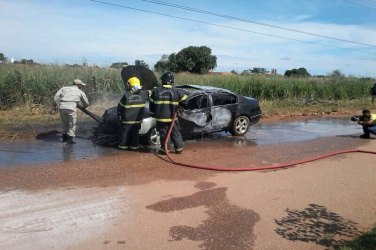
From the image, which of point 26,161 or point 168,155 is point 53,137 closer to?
point 26,161

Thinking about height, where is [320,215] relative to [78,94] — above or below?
below

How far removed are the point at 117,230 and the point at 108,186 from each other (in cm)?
196

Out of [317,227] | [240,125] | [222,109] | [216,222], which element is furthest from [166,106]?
[317,227]

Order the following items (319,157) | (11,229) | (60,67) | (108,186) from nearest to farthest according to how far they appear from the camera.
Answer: (11,229)
(108,186)
(319,157)
(60,67)

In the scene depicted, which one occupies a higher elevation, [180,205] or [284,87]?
[284,87]

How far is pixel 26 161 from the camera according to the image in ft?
29.6

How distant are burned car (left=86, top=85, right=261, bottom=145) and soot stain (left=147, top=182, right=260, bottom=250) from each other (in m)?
4.11

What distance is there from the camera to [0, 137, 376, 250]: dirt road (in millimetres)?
5035

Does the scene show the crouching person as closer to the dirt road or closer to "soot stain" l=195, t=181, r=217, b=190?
the dirt road

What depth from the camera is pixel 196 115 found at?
37.1ft

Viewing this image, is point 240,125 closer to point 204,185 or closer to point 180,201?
point 204,185

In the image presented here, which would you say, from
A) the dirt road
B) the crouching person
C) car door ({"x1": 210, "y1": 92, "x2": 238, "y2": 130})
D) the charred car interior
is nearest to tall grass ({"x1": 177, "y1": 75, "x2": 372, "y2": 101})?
the charred car interior

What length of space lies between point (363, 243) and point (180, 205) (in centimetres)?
254

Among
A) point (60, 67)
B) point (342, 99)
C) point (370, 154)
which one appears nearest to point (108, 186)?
point (370, 154)
